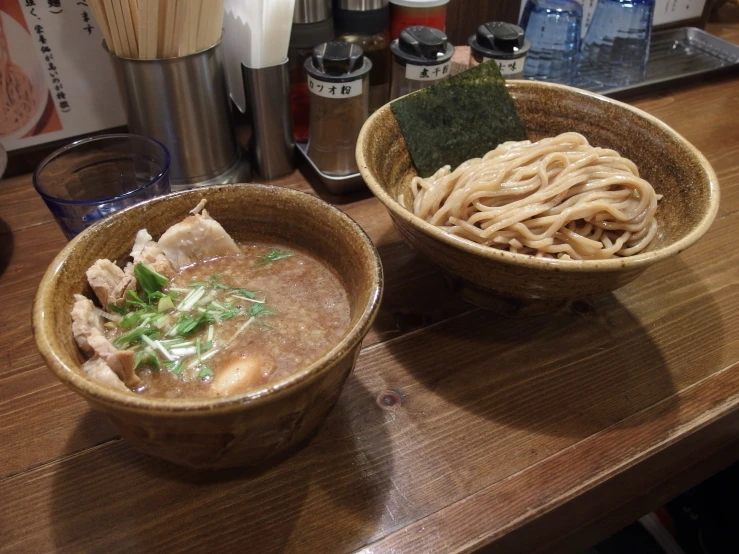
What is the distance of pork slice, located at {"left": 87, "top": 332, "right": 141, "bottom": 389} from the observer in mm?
811

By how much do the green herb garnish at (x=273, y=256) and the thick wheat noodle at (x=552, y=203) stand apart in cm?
32

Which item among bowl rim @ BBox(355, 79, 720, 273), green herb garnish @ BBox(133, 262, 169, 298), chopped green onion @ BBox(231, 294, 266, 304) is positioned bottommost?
chopped green onion @ BBox(231, 294, 266, 304)

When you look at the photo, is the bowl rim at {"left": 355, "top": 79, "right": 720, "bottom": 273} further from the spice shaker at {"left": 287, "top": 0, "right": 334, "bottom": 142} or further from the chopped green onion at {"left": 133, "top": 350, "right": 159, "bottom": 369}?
the spice shaker at {"left": 287, "top": 0, "right": 334, "bottom": 142}

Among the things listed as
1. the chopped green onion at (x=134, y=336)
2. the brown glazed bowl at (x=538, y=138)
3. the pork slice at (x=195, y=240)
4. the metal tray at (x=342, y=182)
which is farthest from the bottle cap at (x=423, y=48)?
the chopped green onion at (x=134, y=336)

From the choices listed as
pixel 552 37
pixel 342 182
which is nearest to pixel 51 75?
pixel 342 182

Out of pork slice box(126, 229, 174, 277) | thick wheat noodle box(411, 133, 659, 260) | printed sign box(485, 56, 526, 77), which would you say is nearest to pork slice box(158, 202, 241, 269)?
pork slice box(126, 229, 174, 277)

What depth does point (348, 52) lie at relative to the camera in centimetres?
145

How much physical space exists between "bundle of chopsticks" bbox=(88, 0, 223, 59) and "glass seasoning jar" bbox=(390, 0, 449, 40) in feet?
1.93

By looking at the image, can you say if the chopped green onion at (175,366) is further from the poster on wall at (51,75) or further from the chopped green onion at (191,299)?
the poster on wall at (51,75)

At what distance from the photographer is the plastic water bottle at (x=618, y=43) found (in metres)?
2.07

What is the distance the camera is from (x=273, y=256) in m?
1.09

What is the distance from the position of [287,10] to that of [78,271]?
2.82 feet

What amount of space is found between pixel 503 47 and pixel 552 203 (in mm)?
633

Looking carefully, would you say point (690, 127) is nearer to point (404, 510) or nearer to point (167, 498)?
point (404, 510)
